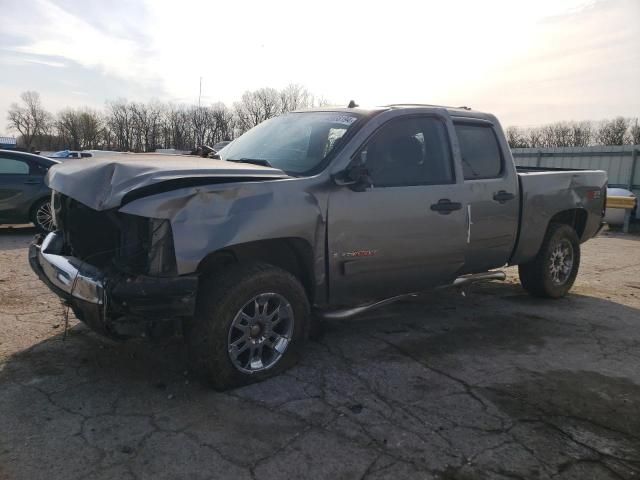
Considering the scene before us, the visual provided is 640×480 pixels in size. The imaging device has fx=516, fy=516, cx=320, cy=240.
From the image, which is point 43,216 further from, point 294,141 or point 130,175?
point 130,175

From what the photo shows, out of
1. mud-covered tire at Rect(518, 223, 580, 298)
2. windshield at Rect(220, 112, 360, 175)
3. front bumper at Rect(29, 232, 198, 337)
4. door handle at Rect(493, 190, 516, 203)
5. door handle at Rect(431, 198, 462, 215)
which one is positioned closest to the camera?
front bumper at Rect(29, 232, 198, 337)

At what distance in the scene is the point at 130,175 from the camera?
312 centimetres

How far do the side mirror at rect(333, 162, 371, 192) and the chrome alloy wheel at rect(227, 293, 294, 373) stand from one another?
954 millimetres

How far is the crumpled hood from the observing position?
305 cm

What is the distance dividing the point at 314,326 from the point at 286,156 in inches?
59.0

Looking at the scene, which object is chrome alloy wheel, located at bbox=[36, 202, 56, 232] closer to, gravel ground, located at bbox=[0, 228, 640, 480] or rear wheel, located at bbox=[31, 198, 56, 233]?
rear wheel, located at bbox=[31, 198, 56, 233]

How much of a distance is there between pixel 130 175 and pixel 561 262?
16.5 ft

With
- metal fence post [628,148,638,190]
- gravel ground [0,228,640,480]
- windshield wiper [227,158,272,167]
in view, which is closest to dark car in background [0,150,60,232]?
gravel ground [0,228,640,480]

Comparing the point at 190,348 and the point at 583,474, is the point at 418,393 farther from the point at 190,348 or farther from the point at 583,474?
the point at 190,348

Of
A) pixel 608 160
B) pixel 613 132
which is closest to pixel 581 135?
pixel 613 132

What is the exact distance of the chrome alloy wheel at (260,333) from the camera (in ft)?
11.2

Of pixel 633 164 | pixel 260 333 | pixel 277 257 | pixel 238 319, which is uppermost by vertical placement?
pixel 633 164

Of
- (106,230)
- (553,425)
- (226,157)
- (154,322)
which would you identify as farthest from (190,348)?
(553,425)

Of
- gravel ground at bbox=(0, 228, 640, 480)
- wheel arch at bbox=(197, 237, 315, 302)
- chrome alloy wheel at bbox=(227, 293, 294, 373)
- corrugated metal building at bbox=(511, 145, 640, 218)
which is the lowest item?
gravel ground at bbox=(0, 228, 640, 480)
